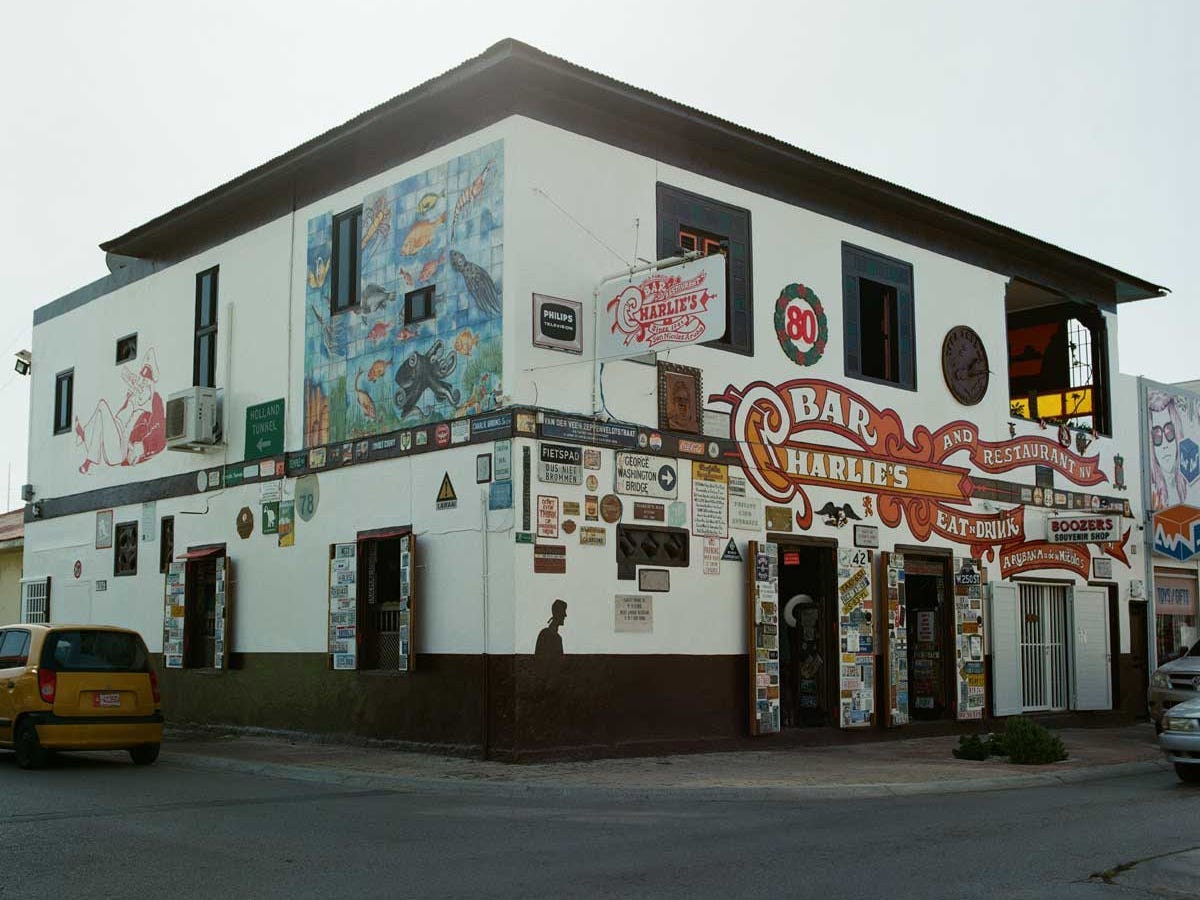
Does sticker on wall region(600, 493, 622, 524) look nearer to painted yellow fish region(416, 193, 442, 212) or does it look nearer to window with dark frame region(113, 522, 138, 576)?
painted yellow fish region(416, 193, 442, 212)

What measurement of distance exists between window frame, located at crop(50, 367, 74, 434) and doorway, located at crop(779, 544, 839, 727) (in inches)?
557

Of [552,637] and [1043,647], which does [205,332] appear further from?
[1043,647]

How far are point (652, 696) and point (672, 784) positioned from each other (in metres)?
3.11

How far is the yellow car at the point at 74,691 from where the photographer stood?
14891 millimetres

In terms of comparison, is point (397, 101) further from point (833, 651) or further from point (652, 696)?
point (833, 651)

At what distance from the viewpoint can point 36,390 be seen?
87.5 ft

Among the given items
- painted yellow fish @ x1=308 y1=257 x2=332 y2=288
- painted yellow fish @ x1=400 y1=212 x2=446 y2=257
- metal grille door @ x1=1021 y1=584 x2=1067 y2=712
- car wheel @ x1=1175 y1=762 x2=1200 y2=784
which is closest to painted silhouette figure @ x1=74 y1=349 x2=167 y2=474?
painted yellow fish @ x1=308 y1=257 x2=332 y2=288

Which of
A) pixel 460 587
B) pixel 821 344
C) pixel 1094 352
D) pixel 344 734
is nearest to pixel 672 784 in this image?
pixel 460 587

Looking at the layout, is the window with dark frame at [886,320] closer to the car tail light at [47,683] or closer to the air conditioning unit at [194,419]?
the air conditioning unit at [194,419]

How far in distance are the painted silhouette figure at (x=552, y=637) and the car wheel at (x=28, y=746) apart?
558 cm

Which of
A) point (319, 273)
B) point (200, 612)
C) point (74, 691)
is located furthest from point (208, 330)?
point (74, 691)

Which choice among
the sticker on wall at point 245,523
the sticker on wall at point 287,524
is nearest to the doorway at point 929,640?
the sticker on wall at point 287,524

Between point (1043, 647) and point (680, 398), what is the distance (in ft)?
31.8

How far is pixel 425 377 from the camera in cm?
1720
